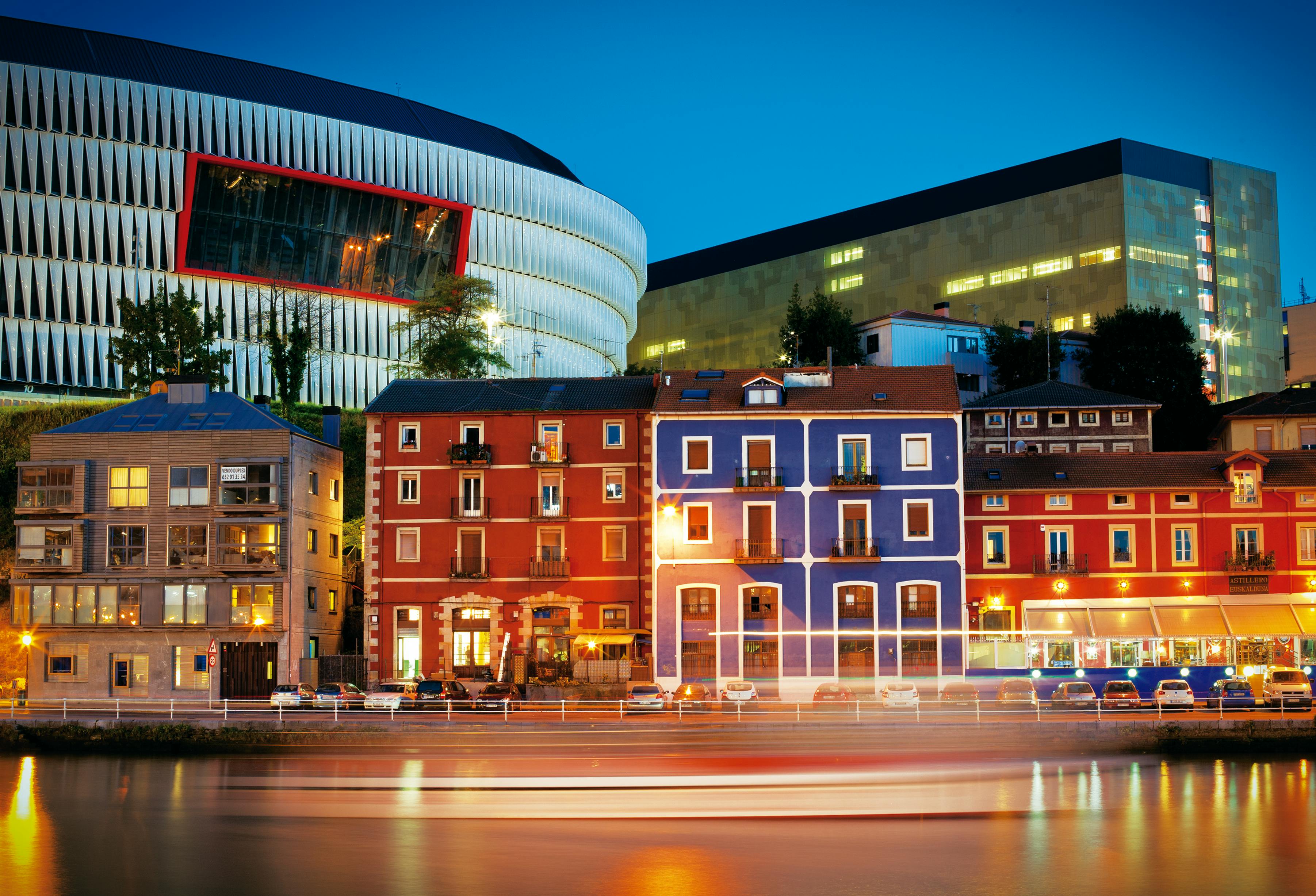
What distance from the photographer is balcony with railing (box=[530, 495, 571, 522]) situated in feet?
242

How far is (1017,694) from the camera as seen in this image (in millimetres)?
63156

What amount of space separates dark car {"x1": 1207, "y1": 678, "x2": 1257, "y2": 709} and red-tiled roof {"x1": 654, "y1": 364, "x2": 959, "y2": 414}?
660 inches

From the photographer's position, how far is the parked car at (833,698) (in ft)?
204

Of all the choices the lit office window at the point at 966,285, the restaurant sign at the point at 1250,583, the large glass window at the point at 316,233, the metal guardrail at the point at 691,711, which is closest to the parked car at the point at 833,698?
the metal guardrail at the point at 691,711

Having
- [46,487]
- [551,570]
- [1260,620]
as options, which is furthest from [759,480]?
[46,487]

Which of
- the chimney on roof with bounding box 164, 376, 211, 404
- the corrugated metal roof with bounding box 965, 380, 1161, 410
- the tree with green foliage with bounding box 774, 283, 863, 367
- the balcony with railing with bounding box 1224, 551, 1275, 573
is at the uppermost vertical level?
the tree with green foliage with bounding box 774, 283, 863, 367

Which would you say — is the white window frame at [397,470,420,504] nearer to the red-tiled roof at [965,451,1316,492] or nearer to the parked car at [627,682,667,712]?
the parked car at [627,682,667,712]

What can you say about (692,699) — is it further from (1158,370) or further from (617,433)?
(1158,370)

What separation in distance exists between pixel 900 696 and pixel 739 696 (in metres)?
6.72

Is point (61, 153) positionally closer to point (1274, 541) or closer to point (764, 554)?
point (764, 554)

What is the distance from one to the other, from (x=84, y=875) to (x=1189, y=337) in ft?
298

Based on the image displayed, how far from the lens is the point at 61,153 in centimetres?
11306

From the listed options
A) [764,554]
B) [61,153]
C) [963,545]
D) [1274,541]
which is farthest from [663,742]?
[61,153]

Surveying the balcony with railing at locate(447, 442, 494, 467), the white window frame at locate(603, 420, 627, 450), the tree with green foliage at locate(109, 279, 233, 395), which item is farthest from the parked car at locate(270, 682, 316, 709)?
the tree with green foliage at locate(109, 279, 233, 395)
